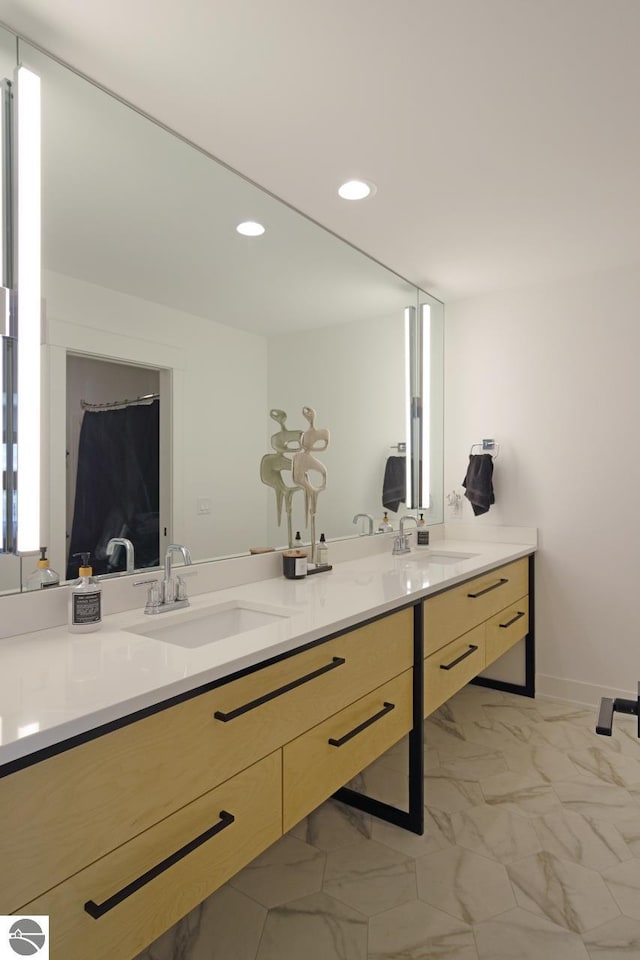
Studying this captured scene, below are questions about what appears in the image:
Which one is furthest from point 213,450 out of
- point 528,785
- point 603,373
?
point 603,373

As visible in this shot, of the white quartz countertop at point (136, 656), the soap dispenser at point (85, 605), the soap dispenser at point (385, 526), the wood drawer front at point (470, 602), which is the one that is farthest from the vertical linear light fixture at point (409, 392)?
the soap dispenser at point (85, 605)

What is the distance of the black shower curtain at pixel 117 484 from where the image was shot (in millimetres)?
1613

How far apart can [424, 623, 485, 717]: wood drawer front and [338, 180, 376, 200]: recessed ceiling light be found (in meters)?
1.77

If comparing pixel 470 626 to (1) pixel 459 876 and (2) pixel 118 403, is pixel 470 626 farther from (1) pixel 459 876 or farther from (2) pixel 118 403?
(2) pixel 118 403

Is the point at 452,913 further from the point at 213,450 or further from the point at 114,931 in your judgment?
the point at 213,450

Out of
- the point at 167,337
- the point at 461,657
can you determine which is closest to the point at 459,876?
the point at 461,657

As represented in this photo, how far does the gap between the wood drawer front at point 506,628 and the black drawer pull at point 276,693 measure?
4.21 ft

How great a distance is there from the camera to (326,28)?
140 cm

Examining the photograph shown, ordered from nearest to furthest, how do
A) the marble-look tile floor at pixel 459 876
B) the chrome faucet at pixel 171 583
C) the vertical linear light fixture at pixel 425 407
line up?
the marble-look tile floor at pixel 459 876 < the chrome faucet at pixel 171 583 < the vertical linear light fixture at pixel 425 407

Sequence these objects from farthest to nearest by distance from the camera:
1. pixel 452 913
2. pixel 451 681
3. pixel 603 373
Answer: pixel 603 373
pixel 451 681
pixel 452 913

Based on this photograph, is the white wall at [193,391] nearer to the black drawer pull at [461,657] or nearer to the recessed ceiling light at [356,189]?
the recessed ceiling light at [356,189]

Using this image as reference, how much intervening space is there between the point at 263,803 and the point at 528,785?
1427 mm

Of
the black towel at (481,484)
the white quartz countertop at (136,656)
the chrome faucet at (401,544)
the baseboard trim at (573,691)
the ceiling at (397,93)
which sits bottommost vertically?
the baseboard trim at (573,691)

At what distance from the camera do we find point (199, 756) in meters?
1.14
